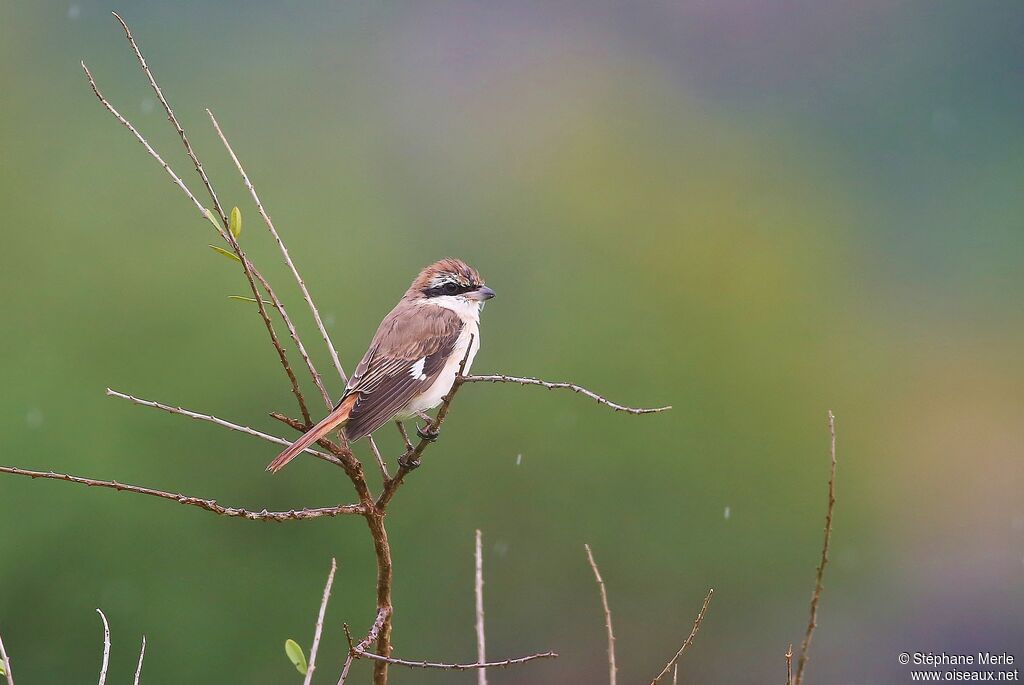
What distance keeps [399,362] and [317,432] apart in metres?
0.88

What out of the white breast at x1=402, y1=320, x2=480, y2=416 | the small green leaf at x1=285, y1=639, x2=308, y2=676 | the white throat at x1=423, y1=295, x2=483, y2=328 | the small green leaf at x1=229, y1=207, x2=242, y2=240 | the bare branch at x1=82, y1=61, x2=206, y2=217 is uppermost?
the bare branch at x1=82, y1=61, x2=206, y2=217

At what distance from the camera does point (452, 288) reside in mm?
3945

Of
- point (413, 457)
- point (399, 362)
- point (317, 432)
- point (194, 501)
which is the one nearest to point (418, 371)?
point (399, 362)

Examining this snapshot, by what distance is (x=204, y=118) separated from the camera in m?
17.6

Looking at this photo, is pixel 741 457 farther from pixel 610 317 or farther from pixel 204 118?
pixel 204 118

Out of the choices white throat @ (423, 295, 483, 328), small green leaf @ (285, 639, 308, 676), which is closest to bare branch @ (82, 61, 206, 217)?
Result: small green leaf @ (285, 639, 308, 676)

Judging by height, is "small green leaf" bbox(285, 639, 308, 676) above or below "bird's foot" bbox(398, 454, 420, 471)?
below

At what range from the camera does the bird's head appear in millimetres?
3939

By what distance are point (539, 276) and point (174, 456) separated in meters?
5.75

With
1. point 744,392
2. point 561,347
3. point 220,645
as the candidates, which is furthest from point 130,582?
point 744,392

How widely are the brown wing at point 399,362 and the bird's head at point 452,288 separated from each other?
7 centimetres

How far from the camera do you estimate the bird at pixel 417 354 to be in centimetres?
317

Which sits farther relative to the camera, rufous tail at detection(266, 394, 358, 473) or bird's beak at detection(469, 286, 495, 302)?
bird's beak at detection(469, 286, 495, 302)

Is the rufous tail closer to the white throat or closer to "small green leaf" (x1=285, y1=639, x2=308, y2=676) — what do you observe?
"small green leaf" (x1=285, y1=639, x2=308, y2=676)
